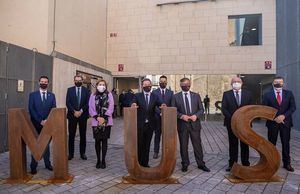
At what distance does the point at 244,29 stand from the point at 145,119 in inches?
485

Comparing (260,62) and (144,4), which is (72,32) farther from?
(260,62)

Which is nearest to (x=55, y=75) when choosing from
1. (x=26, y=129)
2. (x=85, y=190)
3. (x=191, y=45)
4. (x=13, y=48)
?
(x=13, y=48)

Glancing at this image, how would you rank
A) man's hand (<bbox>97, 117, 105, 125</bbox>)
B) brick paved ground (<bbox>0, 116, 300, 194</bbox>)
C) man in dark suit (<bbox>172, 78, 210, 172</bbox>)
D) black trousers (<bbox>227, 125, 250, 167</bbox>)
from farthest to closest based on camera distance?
man's hand (<bbox>97, 117, 105, 125</bbox>), man in dark suit (<bbox>172, 78, 210, 172</bbox>), black trousers (<bbox>227, 125, 250, 167</bbox>), brick paved ground (<bbox>0, 116, 300, 194</bbox>)

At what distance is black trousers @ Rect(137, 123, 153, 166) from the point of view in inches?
237

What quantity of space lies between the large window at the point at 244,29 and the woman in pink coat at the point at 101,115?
11.5 metres

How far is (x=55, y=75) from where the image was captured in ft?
34.1

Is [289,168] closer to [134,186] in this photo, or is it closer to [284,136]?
[284,136]

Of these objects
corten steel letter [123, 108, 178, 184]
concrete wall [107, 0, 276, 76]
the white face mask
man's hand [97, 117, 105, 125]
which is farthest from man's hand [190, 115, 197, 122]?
concrete wall [107, 0, 276, 76]

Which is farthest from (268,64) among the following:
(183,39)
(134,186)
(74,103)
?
(134,186)

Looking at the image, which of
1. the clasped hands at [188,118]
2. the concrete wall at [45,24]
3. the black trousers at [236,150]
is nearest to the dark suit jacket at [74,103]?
the clasped hands at [188,118]

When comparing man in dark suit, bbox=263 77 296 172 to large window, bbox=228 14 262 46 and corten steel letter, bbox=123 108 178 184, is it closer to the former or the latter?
corten steel letter, bbox=123 108 178 184

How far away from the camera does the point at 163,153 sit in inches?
212

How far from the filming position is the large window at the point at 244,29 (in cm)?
1645

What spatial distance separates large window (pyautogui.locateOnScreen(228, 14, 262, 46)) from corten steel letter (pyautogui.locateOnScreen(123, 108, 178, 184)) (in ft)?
39.6
